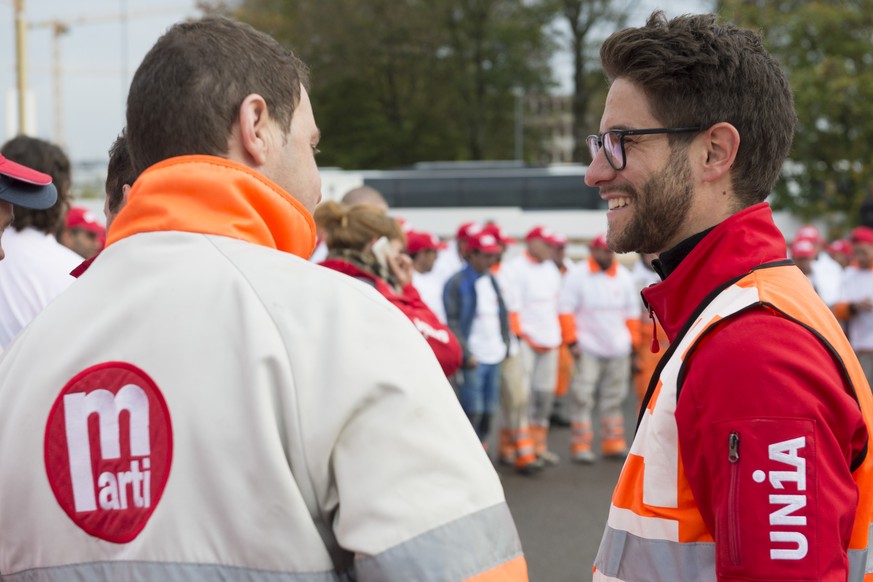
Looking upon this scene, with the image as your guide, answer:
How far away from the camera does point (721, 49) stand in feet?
7.36

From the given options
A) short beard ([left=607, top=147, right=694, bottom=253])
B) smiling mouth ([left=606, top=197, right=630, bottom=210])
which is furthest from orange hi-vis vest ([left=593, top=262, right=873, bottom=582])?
smiling mouth ([left=606, top=197, right=630, bottom=210])

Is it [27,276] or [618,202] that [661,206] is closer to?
[618,202]

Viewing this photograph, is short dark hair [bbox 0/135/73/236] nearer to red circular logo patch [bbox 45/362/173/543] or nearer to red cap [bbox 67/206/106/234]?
red circular logo patch [bbox 45/362/173/543]

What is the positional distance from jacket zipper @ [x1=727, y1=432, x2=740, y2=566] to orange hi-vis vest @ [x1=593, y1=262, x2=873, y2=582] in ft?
0.42

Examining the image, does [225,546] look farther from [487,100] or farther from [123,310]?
[487,100]

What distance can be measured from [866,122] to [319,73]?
78.2 feet

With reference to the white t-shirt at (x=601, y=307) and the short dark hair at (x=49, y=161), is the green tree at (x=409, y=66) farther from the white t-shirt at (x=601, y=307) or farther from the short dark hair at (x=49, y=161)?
the short dark hair at (x=49, y=161)

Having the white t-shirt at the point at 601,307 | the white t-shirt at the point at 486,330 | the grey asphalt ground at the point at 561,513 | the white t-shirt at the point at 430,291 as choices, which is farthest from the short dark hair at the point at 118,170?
the white t-shirt at the point at 601,307

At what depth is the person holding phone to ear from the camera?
4543 mm

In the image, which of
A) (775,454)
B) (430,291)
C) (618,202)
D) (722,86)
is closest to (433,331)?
(618,202)

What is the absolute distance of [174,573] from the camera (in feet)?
4.96

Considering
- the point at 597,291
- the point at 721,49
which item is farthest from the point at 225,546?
the point at 597,291

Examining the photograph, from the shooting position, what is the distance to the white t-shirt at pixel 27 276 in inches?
153

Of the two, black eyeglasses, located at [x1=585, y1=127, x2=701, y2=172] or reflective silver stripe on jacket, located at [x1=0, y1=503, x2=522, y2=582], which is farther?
black eyeglasses, located at [x1=585, y1=127, x2=701, y2=172]
